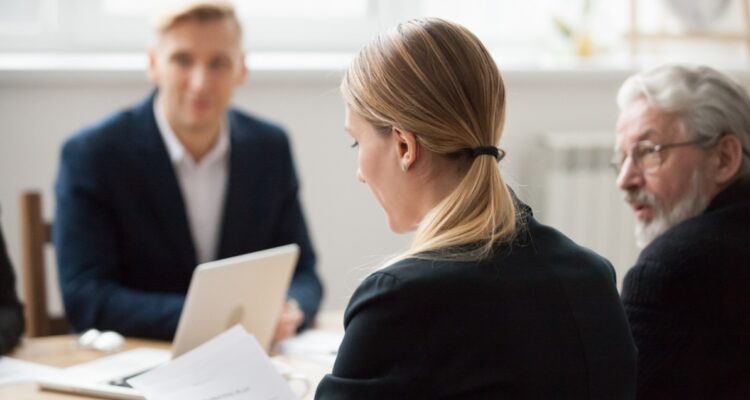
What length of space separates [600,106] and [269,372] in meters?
2.49

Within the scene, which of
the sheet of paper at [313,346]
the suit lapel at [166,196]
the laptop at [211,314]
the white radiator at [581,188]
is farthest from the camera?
the white radiator at [581,188]

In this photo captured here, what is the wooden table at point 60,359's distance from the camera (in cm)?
173

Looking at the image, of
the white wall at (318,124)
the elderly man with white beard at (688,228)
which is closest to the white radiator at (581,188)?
the white wall at (318,124)


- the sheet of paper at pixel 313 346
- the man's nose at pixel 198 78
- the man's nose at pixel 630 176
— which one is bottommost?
the sheet of paper at pixel 313 346

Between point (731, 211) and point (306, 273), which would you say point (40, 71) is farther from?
point (731, 211)

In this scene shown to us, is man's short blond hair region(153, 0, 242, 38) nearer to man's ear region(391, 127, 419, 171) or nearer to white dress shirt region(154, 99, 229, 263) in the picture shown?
white dress shirt region(154, 99, 229, 263)

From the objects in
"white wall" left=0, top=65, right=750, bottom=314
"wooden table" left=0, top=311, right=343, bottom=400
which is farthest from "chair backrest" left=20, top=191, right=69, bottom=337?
"white wall" left=0, top=65, right=750, bottom=314

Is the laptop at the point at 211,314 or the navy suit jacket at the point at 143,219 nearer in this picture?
the laptop at the point at 211,314

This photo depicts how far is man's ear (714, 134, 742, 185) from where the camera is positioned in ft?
6.12

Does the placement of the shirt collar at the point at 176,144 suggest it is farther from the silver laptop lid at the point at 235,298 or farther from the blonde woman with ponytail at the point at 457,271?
the blonde woman with ponytail at the point at 457,271

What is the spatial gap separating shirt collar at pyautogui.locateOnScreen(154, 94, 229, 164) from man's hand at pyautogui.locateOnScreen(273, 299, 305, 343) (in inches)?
22.6

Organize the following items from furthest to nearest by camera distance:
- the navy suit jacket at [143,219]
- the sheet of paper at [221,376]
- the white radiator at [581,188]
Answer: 1. the white radiator at [581,188]
2. the navy suit jacket at [143,219]
3. the sheet of paper at [221,376]

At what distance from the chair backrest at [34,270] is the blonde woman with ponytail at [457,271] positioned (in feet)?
3.85

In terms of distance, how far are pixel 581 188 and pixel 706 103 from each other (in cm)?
186
